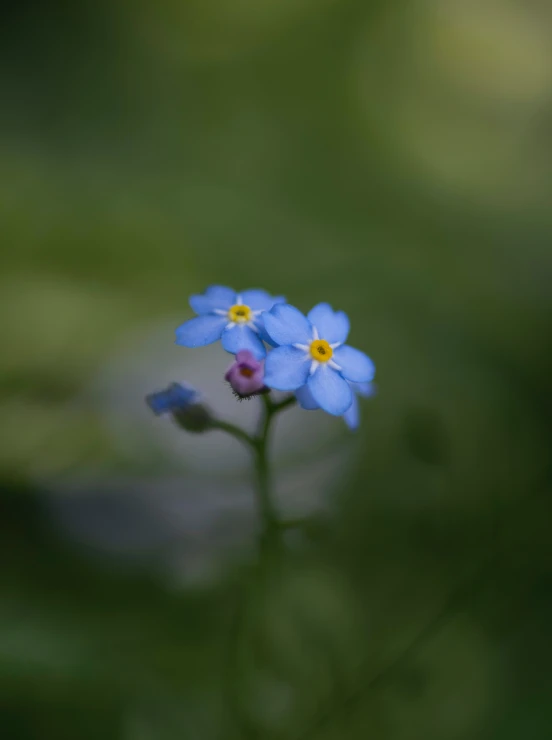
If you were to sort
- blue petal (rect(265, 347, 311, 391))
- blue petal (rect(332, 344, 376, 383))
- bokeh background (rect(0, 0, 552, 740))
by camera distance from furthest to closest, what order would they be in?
1. bokeh background (rect(0, 0, 552, 740))
2. blue petal (rect(332, 344, 376, 383))
3. blue petal (rect(265, 347, 311, 391))

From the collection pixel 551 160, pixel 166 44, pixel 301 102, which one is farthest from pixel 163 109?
pixel 551 160

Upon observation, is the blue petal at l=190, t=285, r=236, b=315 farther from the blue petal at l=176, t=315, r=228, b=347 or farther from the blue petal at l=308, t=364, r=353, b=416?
the blue petal at l=308, t=364, r=353, b=416

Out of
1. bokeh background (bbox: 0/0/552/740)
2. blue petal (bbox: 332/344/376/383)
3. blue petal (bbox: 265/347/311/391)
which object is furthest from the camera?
bokeh background (bbox: 0/0/552/740)

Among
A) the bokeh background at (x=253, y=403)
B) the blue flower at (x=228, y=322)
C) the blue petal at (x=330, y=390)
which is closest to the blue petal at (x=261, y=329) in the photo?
the blue flower at (x=228, y=322)

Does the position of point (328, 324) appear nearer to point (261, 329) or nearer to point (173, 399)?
point (261, 329)

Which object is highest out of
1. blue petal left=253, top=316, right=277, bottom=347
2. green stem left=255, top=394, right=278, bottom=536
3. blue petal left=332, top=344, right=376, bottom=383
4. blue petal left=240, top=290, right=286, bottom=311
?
blue petal left=240, top=290, right=286, bottom=311

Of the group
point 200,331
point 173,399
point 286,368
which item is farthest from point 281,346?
point 173,399

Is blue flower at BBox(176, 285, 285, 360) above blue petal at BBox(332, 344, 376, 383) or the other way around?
above

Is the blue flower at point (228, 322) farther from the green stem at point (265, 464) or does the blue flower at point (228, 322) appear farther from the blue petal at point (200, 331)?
the green stem at point (265, 464)

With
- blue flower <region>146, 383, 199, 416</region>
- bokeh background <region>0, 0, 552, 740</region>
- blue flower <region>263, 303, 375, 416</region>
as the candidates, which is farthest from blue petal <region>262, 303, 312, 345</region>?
bokeh background <region>0, 0, 552, 740</region>
